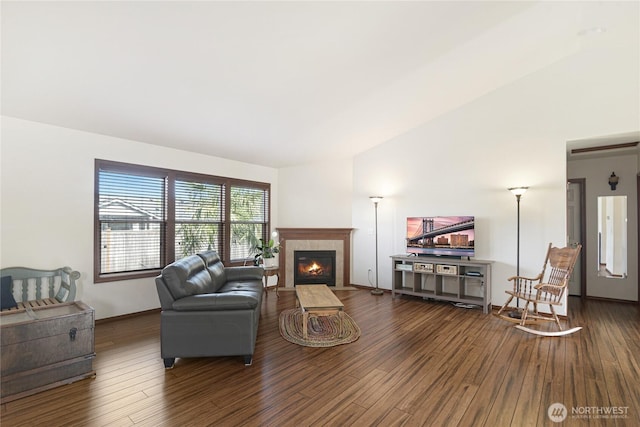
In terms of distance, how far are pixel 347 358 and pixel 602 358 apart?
2.59m

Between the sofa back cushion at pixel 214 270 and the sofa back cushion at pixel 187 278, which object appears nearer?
the sofa back cushion at pixel 187 278

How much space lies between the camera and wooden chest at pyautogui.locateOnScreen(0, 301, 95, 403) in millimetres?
2361

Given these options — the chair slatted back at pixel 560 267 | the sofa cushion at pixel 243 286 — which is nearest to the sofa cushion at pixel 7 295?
the sofa cushion at pixel 243 286

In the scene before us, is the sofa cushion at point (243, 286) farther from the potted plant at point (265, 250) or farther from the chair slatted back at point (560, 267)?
the chair slatted back at point (560, 267)

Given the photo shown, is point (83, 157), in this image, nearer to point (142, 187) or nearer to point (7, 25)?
point (142, 187)

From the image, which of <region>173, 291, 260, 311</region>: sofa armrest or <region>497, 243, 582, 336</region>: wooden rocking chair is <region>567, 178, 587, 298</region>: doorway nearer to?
<region>497, 243, 582, 336</region>: wooden rocking chair

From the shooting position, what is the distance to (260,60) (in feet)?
9.72

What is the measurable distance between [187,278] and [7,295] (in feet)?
6.11

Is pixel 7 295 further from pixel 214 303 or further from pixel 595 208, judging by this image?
pixel 595 208

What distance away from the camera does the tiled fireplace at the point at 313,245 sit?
6422 millimetres

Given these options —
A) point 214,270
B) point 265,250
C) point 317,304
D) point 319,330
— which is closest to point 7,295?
point 214,270

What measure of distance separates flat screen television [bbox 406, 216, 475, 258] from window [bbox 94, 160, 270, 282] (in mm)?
3142

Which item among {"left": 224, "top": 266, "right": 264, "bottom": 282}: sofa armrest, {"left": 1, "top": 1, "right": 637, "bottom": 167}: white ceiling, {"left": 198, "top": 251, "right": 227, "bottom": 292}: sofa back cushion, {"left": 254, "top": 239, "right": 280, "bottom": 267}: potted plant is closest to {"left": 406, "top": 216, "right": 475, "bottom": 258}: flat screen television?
{"left": 1, "top": 1, "right": 637, "bottom": 167}: white ceiling

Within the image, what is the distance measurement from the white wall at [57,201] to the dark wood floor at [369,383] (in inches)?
24.1
